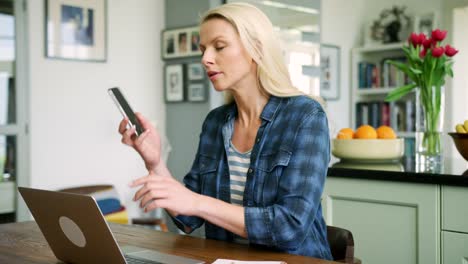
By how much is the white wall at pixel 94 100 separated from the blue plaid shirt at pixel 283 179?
2.38 m

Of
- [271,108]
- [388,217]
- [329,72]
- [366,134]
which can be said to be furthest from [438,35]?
[329,72]

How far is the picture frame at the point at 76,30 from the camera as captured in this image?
3727 mm

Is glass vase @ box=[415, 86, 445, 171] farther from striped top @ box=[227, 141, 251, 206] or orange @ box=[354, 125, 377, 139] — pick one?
striped top @ box=[227, 141, 251, 206]

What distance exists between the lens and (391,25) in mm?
5410

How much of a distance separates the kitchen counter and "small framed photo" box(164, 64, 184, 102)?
217 cm

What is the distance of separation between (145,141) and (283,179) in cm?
37

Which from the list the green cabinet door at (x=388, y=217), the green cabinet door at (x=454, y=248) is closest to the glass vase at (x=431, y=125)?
the green cabinet door at (x=388, y=217)

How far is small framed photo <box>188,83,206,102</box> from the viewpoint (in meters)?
4.16

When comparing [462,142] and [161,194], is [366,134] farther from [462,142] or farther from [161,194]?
[161,194]

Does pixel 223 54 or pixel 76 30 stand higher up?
pixel 76 30

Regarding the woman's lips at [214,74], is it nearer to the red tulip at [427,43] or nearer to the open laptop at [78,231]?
the open laptop at [78,231]

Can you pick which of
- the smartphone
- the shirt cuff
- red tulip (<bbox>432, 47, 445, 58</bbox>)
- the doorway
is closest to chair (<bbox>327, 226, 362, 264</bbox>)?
the shirt cuff

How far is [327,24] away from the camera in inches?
208

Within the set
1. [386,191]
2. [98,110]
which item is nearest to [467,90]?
[98,110]
